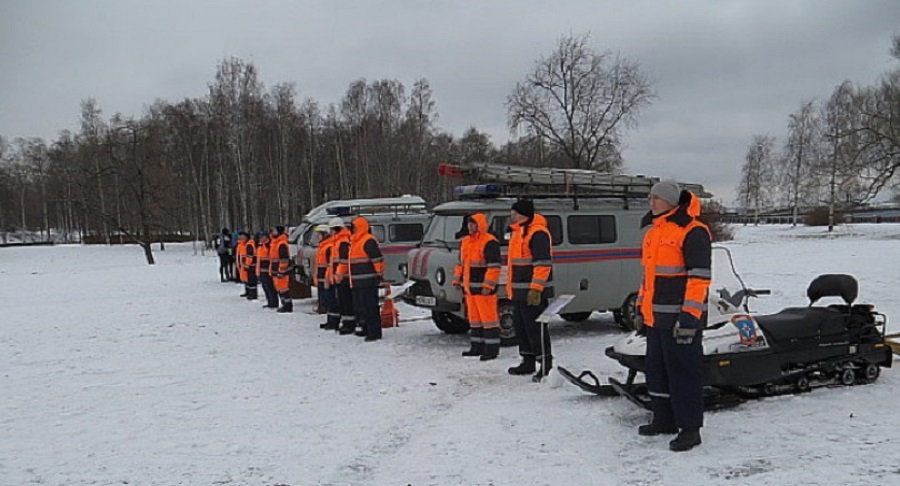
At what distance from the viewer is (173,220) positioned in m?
51.1

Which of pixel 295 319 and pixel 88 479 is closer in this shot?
pixel 88 479

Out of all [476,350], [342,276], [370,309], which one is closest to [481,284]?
[476,350]

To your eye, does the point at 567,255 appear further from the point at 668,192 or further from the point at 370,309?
the point at 668,192

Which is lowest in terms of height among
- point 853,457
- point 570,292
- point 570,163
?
point 853,457

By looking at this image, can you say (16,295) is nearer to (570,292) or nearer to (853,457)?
(570,292)

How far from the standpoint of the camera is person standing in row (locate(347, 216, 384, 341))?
10984 millimetres

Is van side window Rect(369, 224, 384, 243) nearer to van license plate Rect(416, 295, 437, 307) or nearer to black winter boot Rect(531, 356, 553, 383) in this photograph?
van license plate Rect(416, 295, 437, 307)

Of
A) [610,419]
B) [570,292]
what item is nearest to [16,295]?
[570,292]

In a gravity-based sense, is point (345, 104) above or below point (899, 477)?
above

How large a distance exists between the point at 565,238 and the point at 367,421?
550 centimetres

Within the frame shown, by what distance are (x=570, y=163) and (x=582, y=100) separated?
3751 millimetres

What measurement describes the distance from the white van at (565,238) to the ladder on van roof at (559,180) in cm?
2

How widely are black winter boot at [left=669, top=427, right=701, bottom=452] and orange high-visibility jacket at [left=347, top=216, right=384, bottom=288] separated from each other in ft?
21.0

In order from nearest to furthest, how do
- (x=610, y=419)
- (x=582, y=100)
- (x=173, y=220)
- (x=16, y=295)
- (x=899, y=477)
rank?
(x=899, y=477)
(x=610, y=419)
(x=16, y=295)
(x=582, y=100)
(x=173, y=220)
